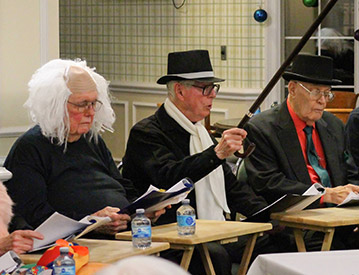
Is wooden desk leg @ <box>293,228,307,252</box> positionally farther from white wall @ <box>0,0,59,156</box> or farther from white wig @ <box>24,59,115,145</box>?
white wall @ <box>0,0,59,156</box>

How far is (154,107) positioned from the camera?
825 centimetres

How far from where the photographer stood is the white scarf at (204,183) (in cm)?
404

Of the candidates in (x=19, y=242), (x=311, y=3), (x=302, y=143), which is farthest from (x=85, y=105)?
(x=311, y=3)

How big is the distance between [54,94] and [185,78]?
0.74 m

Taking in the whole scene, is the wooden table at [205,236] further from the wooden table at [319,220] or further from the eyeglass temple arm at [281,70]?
the eyeglass temple arm at [281,70]

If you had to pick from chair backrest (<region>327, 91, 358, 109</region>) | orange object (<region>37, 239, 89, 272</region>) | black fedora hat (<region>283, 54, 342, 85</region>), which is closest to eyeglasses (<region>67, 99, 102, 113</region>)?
orange object (<region>37, 239, 89, 272</region>)

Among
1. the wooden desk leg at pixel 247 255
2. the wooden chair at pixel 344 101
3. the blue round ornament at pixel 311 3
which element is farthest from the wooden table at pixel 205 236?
the blue round ornament at pixel 311 3

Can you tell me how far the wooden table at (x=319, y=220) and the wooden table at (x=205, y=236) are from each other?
8.5 inches

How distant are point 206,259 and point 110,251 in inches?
23.9

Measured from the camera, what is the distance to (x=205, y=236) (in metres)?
3.35

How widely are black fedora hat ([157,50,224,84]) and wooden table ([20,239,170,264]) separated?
1.16 meters

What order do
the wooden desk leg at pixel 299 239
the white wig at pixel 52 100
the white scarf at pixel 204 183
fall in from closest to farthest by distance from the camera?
the white wig at pixel 52 100 < the wooden desk leg at pixel 299 239 < the white scarf at pixel 204 183

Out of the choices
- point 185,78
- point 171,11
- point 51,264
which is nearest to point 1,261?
point 51,264

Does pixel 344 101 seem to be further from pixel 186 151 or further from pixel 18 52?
pixel 18 52
